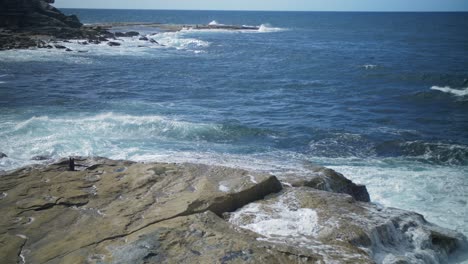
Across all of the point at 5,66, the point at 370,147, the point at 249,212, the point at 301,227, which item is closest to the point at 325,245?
the point at 301,227

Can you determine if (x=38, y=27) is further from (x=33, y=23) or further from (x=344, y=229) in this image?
(x=344, y=229)

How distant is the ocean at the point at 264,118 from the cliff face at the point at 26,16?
1621 centimetres

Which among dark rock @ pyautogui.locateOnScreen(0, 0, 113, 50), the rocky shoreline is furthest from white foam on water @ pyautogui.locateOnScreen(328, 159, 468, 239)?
dark rock @ pyautogui.locateOnScreen(0, 0, 113, 50)

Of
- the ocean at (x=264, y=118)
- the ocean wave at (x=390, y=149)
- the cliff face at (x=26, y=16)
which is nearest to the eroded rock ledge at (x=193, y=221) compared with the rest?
the ocean at (x=264, y=118)

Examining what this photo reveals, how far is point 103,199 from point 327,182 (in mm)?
5325

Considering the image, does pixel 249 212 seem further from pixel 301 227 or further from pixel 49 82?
pixel 49 82

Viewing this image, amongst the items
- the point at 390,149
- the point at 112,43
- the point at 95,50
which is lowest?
the point at 390,149

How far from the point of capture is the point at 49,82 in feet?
91.4

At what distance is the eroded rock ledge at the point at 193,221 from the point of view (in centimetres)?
582

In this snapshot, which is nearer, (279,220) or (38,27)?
(279,220)

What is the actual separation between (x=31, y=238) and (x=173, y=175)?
3.10 metres

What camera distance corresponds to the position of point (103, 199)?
25.8 feet

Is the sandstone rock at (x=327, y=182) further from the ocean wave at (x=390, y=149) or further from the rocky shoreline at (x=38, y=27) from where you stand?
the rocky shoreline at (x=38, y=27)

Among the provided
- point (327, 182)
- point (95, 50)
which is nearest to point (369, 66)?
point (327, 182)
